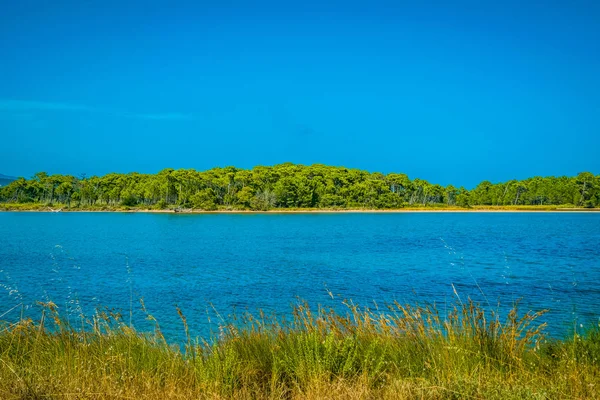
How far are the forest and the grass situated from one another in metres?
114

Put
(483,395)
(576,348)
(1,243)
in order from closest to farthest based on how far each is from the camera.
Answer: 1. (483,395)
2. (576,348)
3. (1,243)

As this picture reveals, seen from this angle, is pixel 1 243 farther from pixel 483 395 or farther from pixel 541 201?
pixel 541 201

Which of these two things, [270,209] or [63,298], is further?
[270,209]

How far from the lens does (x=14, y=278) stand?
22.9 metres

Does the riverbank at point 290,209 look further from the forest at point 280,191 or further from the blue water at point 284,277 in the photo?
the blue water at point 284,277

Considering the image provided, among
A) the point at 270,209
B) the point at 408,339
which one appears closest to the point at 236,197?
the point at 270,209

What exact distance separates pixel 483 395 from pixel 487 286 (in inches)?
733

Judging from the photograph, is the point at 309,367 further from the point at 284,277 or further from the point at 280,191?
the point at 280,191

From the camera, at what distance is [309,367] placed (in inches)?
208

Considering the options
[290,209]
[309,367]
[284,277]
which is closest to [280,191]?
[290,209]

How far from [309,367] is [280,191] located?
118 meters

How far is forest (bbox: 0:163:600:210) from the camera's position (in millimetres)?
123888

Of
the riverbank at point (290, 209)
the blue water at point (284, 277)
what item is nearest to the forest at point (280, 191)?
the riverbank at point (290, 209)

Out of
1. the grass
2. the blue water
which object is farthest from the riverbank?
the grass
